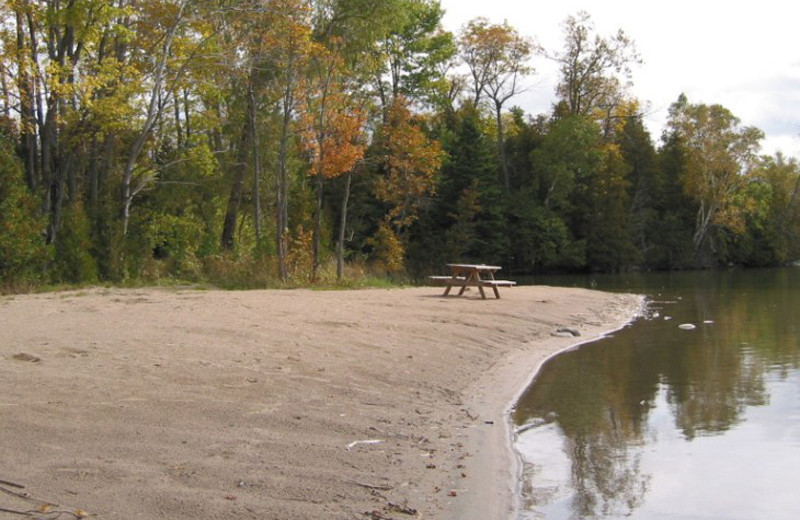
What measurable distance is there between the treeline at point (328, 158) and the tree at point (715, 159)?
0.16 m

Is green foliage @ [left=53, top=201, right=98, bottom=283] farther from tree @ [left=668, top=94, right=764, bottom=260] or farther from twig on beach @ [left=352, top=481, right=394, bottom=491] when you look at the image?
tree @ [left=668, top=94, right=764, bottom=260]

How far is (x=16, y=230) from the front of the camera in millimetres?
18141

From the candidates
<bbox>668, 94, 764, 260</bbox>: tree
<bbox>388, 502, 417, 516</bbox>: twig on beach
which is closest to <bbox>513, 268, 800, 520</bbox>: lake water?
<bbox>388, 502, 417, 516</bbox>: twig on beach

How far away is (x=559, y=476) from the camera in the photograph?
679cm

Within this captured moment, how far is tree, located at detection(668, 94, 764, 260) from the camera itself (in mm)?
54312

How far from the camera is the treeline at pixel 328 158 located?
70.2 ft

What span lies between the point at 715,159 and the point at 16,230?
48026 millimetres

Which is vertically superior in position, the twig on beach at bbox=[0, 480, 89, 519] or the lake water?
the twig on beach at bbox=[0, 480, 89, 519]

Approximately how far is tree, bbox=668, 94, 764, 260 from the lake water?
41565 millimetres

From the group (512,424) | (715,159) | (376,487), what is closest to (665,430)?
(512,424)

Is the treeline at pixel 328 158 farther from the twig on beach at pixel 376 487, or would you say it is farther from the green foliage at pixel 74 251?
the twig on beach at pixel 376 487

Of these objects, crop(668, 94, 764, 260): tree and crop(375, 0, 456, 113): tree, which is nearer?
crop(375, 0, 456, 113): tree

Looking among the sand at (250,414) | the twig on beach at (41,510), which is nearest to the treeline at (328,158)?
the sand at (250,414)

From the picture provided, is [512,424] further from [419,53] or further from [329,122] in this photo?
[419,53]
